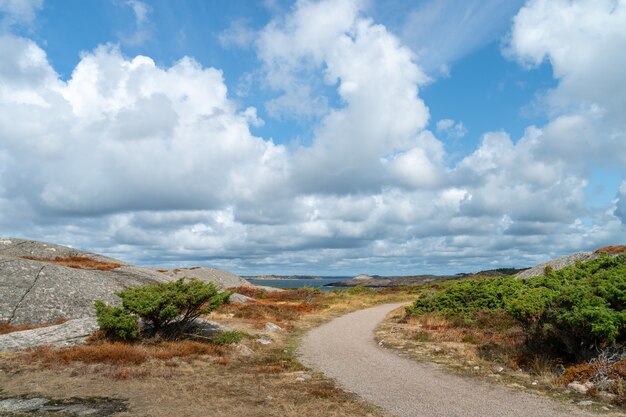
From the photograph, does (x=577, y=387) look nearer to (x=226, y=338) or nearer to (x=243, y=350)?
(x=243, y=350)

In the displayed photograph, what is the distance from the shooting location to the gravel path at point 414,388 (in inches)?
373

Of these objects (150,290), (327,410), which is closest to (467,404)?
(327,410)

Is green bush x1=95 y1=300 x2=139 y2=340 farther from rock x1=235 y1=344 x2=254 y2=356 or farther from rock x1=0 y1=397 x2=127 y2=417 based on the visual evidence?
rock x1=0 y1=397 x2=127 y2=417

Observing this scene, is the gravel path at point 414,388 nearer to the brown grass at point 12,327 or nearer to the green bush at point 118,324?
the green bush at point 118,324

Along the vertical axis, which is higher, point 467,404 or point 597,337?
point 597,337

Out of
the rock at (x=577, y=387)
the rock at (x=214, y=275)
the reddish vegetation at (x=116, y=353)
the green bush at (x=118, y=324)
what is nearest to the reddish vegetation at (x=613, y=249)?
the rock at (x=577, y=387)

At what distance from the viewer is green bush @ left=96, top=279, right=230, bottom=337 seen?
1694 cm

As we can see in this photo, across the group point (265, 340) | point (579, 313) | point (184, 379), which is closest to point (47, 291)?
point (265, 340)

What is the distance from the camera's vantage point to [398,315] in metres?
31.2

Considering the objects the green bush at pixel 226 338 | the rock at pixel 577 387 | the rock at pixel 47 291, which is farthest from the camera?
the rock at pixel 47 291

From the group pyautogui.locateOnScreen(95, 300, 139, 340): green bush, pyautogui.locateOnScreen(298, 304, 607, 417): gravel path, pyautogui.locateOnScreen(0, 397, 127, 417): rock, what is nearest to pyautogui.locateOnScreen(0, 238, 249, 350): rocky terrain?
pyautogui.locateOnScreen(95, 300, 139, 340): green bush

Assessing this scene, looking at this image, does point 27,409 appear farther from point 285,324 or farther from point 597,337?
point 285,324

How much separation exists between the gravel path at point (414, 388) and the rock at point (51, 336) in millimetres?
8580

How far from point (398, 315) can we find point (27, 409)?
82.7ft
